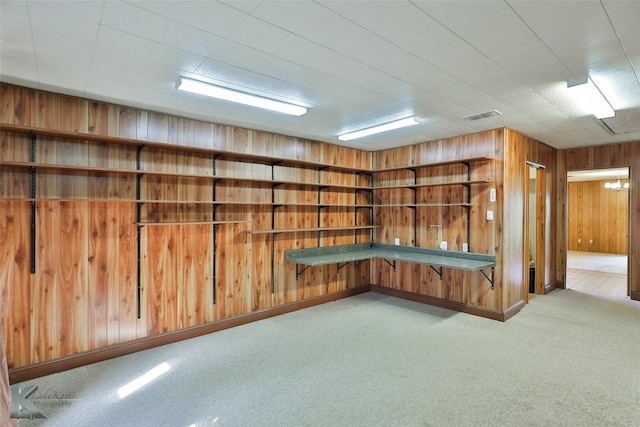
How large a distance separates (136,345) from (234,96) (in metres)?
2.65

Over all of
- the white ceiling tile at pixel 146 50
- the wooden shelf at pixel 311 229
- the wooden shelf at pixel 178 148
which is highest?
the white ceiling tile at pixel 146 50

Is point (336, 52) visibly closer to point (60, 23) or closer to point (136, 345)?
point (60, 23)

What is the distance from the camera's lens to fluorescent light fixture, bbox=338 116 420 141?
144 inches

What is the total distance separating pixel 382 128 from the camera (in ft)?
12.9

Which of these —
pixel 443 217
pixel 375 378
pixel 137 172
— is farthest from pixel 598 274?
pixel 137 172

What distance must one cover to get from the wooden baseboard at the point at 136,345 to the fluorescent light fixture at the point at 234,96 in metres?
2.53

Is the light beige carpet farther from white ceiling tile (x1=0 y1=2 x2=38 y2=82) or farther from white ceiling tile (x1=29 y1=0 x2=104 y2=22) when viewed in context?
white ceiling tile (x1=0 y1=2 x2=38 y2=82)

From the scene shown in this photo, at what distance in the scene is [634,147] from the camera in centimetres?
513

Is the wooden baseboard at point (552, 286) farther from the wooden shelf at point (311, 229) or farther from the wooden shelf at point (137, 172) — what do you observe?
the wooden shelf at point (137, 172)

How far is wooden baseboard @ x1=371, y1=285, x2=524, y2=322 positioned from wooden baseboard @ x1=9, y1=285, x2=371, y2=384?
1.42 m

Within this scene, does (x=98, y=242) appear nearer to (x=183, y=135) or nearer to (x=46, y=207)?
(x=46, y=207)

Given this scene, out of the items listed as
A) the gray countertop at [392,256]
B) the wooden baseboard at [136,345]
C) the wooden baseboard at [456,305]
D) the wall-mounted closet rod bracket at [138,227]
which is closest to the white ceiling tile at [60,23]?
the wall-mounted closet rod bracket at [138,227]

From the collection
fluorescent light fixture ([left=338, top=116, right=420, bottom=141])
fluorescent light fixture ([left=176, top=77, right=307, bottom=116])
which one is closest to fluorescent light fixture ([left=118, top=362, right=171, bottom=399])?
fluorescent light fixture ([left=176, top=77, right=307, bottom=116])

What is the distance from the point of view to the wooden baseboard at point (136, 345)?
2789 millimetres
